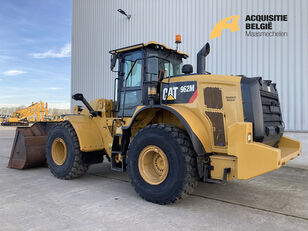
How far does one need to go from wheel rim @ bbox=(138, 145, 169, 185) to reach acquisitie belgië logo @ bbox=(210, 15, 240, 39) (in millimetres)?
6478

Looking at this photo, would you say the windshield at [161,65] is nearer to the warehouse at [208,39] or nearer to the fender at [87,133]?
the fender at [87,133]

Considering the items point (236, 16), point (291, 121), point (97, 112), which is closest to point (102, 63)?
point (236, 16)

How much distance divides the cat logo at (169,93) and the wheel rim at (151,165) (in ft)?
2.90

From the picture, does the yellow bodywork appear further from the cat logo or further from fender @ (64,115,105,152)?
fender @ (64,115,105,152)

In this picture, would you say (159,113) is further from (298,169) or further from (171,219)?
(298,169)

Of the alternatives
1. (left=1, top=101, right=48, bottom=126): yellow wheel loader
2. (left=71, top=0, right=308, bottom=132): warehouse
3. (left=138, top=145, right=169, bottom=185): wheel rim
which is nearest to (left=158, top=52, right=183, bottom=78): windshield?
(left=138, top=145, right=169, bottom=185): wheel rim

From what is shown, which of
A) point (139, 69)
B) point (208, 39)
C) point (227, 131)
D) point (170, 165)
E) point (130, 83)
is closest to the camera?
point (227, 131)

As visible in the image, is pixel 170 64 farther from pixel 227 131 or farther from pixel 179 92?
pixel 227 131

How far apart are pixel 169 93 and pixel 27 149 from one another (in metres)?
4.15

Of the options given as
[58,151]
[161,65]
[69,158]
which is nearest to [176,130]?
[161,65]

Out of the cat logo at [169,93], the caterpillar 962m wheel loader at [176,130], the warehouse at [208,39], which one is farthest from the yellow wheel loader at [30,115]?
the cat logo at [169,93]

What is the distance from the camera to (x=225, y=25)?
917 centimetres

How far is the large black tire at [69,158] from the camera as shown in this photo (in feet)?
17.8

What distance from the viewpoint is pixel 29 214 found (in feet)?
11.9
